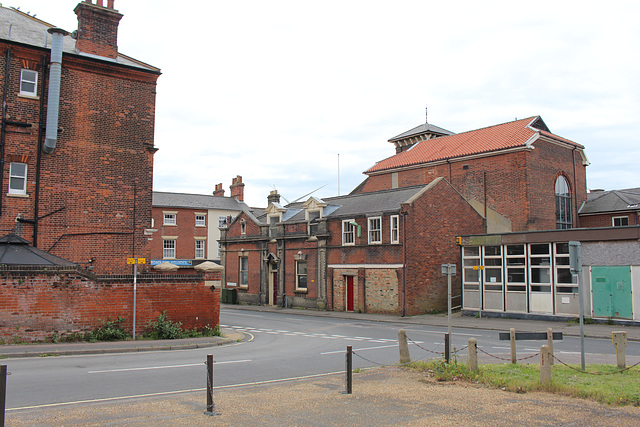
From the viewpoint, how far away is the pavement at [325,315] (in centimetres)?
1503

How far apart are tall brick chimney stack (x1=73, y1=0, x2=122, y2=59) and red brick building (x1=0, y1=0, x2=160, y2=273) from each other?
1.5 inches

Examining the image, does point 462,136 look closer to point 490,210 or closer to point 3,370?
point 490,210

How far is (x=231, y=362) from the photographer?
13.7 meters

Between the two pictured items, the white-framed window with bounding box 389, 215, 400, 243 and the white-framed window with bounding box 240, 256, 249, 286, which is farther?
the white-framed window with bounding box 240, 256, 249, 286

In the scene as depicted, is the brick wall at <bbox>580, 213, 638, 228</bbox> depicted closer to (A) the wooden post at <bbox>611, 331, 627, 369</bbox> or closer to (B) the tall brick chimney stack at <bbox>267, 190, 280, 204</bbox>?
(B) the tall brick chimney stack at <bbox>267, 190, 280, 204</bbox>

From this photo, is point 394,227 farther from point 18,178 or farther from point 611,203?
point 611,203

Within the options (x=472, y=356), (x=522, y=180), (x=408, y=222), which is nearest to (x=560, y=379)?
(x=472, y=356)

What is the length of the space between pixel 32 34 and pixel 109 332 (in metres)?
12.3

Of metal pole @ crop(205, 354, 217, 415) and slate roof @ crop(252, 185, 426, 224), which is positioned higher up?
slate roof @ crop(252, 185, 426, 224)

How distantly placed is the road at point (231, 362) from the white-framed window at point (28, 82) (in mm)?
10442

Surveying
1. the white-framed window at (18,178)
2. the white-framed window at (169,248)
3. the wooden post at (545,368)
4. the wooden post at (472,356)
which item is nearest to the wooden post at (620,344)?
the wooden post at (545,368)

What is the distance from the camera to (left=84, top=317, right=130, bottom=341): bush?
1700 centimetres

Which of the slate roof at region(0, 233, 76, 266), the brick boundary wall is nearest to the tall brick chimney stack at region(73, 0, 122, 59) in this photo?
the slate roof at region(0, 233, 76, 266)

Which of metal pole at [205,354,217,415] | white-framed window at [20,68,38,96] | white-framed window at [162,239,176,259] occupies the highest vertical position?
white-framed window at [20,68,38,96]
